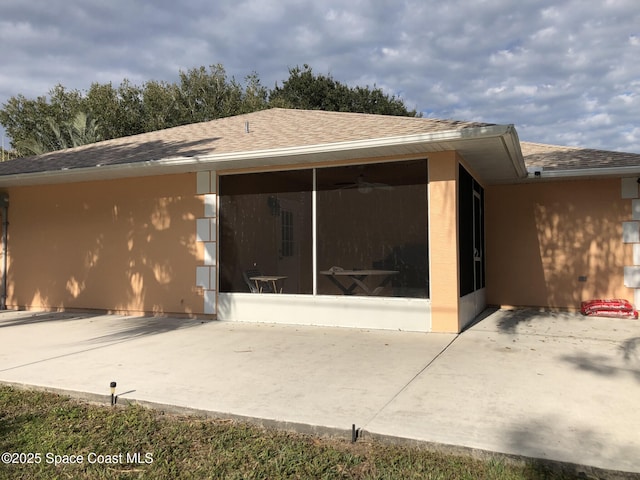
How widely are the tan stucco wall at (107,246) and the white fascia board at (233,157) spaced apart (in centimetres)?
36

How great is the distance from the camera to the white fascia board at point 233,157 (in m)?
6.40

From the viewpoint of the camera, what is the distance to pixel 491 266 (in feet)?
34.0

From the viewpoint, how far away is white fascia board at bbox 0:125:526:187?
21.0ft

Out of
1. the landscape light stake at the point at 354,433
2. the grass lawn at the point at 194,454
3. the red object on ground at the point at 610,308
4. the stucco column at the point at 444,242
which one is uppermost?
the stucco column at the point at 444,242

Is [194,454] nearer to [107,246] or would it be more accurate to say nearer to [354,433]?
[354,433]

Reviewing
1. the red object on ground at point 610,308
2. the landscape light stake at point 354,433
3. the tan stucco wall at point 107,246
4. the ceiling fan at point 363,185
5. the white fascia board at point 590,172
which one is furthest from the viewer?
the tan stucco wall at point 107,246

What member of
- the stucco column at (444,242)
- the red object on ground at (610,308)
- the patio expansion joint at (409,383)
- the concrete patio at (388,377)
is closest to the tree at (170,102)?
the stucco column at (444,242)

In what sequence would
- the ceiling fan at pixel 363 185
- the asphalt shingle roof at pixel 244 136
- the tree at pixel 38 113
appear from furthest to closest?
the tree at pixel 38 113 → the ceiling fan at pixel 363 185 → the asphalt shingle roof at pixel 244 136

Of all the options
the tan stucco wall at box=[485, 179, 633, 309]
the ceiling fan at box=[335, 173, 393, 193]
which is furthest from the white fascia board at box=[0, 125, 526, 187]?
the tan stucco wall at box=[485, 179, 633, 309]

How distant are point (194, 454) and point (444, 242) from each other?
5.14m

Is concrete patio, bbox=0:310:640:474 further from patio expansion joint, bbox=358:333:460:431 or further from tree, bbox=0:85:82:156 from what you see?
tree, bbox=0:85:82:156

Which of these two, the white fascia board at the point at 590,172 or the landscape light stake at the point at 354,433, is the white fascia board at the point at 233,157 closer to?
the white fascia board at the point at 590,172

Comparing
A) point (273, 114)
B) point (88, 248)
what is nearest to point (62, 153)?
point (88, 248)

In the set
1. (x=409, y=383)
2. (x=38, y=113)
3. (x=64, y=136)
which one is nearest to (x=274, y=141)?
(x=409, y=383)
